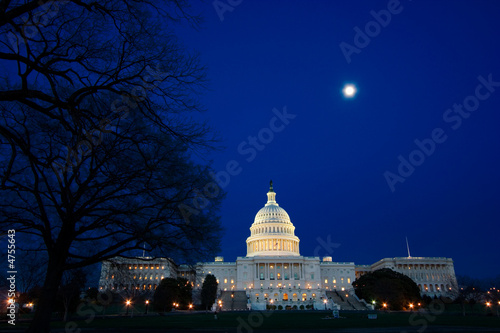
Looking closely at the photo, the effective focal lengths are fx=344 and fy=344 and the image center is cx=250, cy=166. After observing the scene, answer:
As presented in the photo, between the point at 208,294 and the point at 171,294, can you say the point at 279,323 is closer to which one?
the point at 171,294

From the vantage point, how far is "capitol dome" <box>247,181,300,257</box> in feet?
440

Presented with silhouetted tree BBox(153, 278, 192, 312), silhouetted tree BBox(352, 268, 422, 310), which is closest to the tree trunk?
silhouetted tree BBox(153, 278, 192, 312)

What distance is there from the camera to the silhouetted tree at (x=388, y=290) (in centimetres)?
6849

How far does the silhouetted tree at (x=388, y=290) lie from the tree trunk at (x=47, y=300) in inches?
2642

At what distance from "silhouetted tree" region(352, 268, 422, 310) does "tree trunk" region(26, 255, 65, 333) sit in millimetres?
67112

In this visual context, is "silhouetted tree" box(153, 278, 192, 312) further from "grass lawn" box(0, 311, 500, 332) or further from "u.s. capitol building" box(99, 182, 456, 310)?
"u.s. capitol building" box(99, 182, 456, 310)

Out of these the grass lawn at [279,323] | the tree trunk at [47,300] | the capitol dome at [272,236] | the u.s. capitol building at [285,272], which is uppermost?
the capitol dome at [272,236]

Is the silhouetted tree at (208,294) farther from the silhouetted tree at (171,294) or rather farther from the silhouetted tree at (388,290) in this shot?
the silhouetted tree at (388,290)

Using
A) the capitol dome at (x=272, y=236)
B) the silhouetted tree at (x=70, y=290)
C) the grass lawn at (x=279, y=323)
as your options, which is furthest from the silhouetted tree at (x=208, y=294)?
the capitol dome at (x=272, y=236)

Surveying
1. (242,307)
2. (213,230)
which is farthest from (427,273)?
(213,230)

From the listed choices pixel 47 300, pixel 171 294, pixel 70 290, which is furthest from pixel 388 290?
pixel 47 300

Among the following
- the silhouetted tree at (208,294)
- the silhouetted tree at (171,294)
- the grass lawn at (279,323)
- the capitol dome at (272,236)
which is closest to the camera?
the grass lawn at (279,323)

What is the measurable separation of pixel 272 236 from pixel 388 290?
69.3 meters

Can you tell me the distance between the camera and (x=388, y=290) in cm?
6738
